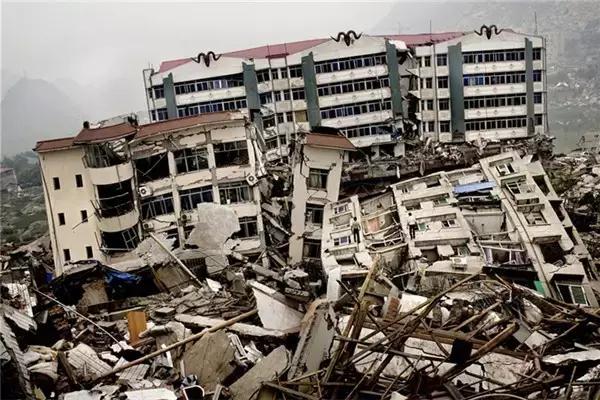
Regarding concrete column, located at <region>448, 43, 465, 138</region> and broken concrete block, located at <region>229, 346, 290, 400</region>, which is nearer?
broken concrete block, located at <region>229, 346, 290, 400</region>

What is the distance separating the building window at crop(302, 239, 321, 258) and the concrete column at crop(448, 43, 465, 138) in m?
20.2

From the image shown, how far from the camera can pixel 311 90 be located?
41.6 m

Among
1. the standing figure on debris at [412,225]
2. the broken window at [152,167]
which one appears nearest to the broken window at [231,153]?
the broken window at [152,167]

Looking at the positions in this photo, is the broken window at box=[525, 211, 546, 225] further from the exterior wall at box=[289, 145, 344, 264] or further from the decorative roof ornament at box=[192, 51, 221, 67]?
the decorative roof ornament at box=[192, 51, 221, 67]

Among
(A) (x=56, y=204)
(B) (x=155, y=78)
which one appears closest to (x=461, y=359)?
(A) (x=56, y=204)

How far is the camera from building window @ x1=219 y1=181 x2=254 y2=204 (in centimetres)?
2705

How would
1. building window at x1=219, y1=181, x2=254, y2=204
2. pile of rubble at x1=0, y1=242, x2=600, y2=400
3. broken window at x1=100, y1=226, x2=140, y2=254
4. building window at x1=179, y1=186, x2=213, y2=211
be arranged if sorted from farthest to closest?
building window at x1=219, y1=181, x2=254, y2=204 → building window at x1=179, y1=186, x2=213, y2=211 → broken window at x1=100, y1=226, x2=140, y2=254 → pile of rubble at x1=0, y1=242, x2=600, y2=400

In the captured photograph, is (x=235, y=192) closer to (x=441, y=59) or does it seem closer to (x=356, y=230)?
(x=356, y=230)

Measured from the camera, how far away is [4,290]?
1327 centimetres

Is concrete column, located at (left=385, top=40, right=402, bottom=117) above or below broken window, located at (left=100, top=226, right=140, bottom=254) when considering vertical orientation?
above

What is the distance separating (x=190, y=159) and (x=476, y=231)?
13468 millimetres

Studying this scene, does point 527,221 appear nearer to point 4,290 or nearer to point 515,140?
point 4,290

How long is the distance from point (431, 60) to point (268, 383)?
37826 millimetres

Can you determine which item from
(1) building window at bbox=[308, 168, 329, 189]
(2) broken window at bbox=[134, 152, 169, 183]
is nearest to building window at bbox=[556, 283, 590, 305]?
(1) building window at bbox=[308, 168, 329, 189]
